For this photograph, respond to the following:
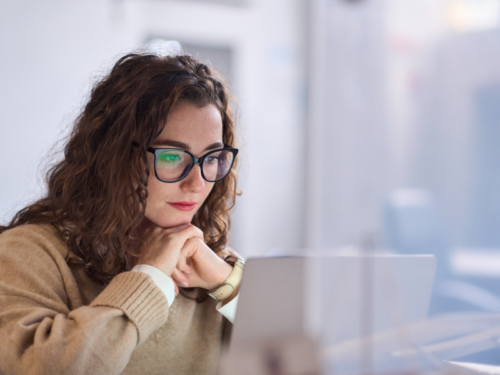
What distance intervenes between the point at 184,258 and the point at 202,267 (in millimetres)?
50

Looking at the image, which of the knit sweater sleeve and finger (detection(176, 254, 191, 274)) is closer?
the knit sweater sleeve

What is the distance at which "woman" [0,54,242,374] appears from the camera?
0.84 meters

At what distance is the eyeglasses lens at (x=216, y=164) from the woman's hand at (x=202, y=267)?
14 centimetres

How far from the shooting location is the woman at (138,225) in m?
0.84

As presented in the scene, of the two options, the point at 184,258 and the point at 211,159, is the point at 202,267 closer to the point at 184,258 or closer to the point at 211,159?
the point at 184,258

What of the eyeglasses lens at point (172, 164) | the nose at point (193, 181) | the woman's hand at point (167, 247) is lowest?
the woman's hand at point (167, 247)

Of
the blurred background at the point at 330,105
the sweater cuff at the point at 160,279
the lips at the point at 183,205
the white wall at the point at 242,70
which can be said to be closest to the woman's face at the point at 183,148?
the lips at the point at 183,205

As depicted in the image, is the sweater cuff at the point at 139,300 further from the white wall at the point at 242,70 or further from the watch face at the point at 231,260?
the white wall at the point at 242,70

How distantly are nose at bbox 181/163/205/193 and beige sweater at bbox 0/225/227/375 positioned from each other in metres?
0.21

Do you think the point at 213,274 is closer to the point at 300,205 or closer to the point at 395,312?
the point at 395,312

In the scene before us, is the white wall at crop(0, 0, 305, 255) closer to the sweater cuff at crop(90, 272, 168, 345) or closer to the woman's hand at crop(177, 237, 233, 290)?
the woman's hand at crop(177, 237, 233, 290)

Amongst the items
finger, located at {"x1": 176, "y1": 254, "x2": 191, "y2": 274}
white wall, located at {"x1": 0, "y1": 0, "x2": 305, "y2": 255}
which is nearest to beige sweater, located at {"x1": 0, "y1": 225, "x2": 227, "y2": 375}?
finger, located at {"x1": 176, "y1": 254, "x2": 191, "y2": 274}

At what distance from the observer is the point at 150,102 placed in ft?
3.13

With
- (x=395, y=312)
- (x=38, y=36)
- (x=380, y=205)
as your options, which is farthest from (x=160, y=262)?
(x=380, y=205)
